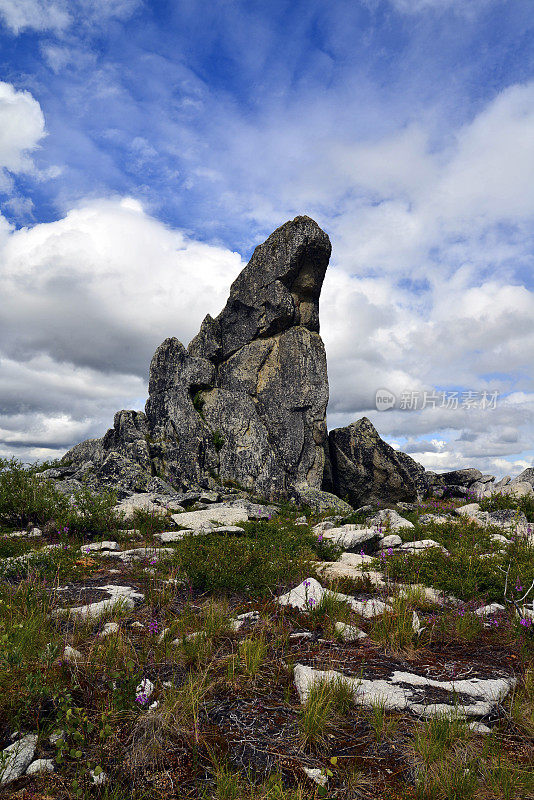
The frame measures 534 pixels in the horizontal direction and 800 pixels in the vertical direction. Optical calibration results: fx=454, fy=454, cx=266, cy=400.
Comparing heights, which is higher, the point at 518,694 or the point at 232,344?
the point at 232,344

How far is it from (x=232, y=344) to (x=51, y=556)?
21433 mm

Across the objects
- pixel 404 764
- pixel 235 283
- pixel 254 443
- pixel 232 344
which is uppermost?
pixel 235 283

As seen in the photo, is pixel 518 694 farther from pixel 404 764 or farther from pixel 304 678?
pixel 304 678

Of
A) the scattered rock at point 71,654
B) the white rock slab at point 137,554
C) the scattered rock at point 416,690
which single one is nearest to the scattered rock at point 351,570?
the white rock slab at point 137,554

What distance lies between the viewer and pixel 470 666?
5.11 metres

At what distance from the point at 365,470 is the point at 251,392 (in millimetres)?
8367

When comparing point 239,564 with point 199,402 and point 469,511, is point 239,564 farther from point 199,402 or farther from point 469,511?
point 199,402

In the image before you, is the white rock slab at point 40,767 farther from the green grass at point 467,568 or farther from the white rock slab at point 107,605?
the green grass at point 467,568

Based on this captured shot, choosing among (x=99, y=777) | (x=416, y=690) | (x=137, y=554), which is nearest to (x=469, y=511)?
(x=137, y=554)

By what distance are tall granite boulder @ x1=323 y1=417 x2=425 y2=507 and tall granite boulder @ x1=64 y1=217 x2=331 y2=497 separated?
4.87ft

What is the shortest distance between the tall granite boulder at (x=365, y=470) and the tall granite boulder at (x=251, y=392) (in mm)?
1484

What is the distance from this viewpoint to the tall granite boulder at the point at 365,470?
27266 millimetres

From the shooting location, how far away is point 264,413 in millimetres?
27000

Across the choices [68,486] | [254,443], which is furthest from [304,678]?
[254,443]
